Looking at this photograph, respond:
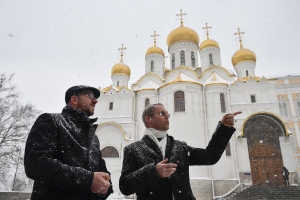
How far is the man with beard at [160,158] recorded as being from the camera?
6.66ft

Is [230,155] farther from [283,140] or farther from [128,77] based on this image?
[128,77]

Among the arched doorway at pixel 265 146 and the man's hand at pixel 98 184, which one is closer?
the man's hand at pixel 98 184

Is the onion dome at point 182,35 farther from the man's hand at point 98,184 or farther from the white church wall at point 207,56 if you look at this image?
the man's hand at point 98,184

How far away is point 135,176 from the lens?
79.0 inches

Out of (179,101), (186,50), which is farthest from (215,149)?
(186,50)

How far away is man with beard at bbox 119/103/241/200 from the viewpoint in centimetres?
203

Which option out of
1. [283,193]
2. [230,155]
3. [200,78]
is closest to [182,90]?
[200,78]

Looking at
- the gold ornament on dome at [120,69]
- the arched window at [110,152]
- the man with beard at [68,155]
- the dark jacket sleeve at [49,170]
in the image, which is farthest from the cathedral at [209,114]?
the dark jacket sleeve at [49,170]

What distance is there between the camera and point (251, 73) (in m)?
19.4

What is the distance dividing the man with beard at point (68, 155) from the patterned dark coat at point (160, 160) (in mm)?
258

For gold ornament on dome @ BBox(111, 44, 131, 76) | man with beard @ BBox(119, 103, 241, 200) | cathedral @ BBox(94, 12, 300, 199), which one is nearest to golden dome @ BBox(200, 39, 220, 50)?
cathedral @ BBox(94, 12, 300, 199)

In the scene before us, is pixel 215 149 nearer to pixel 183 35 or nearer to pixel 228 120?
pixel 228 120

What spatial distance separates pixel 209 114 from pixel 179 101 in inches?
88.6

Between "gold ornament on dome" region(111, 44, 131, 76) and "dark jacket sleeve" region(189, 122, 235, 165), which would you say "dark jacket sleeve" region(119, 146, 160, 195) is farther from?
"gold ornament on dome" region(111, 44, 131, 76)
